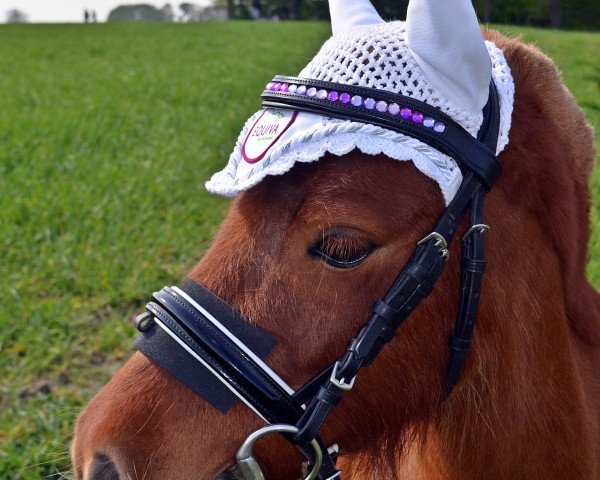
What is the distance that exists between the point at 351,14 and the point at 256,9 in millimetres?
55742

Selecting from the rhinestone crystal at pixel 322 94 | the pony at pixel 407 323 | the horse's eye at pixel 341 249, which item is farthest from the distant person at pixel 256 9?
the horse's eye at pixel 341 249

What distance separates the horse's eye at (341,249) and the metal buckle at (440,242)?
149mm

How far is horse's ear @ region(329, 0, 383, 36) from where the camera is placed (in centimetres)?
246

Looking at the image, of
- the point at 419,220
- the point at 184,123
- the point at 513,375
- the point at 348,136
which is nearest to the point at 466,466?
the point at 513,375

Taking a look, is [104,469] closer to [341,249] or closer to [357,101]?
[341,249]

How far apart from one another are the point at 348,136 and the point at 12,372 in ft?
11.2

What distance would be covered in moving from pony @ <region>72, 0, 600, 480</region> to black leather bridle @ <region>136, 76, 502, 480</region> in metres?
0.04

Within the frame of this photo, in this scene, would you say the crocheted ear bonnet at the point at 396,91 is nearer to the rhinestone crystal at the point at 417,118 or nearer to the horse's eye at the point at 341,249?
the rhinestone crystal at the point at 417,118

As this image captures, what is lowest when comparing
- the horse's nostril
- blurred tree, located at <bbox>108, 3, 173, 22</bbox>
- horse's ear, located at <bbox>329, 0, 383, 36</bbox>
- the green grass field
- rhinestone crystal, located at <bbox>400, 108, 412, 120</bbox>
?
blurred tree, located at <bbox>108, 3, 173, 22</bbox>

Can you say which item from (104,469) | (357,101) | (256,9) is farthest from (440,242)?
(256,9)

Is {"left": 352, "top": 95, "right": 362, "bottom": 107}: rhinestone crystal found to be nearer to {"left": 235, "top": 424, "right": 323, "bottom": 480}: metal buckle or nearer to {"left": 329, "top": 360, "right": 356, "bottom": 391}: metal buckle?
{"left": 329, "top": 360, "right": 356, "bottom": 391}: metal buckle

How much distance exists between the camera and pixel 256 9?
55500 millimetres

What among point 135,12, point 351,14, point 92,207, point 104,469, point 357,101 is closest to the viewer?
point 104,469

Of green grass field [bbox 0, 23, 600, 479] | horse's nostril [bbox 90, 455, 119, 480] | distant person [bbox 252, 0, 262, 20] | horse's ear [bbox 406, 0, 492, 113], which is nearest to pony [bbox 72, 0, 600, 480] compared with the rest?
horse's nostril [bbox 90, 455, 119, 480]
